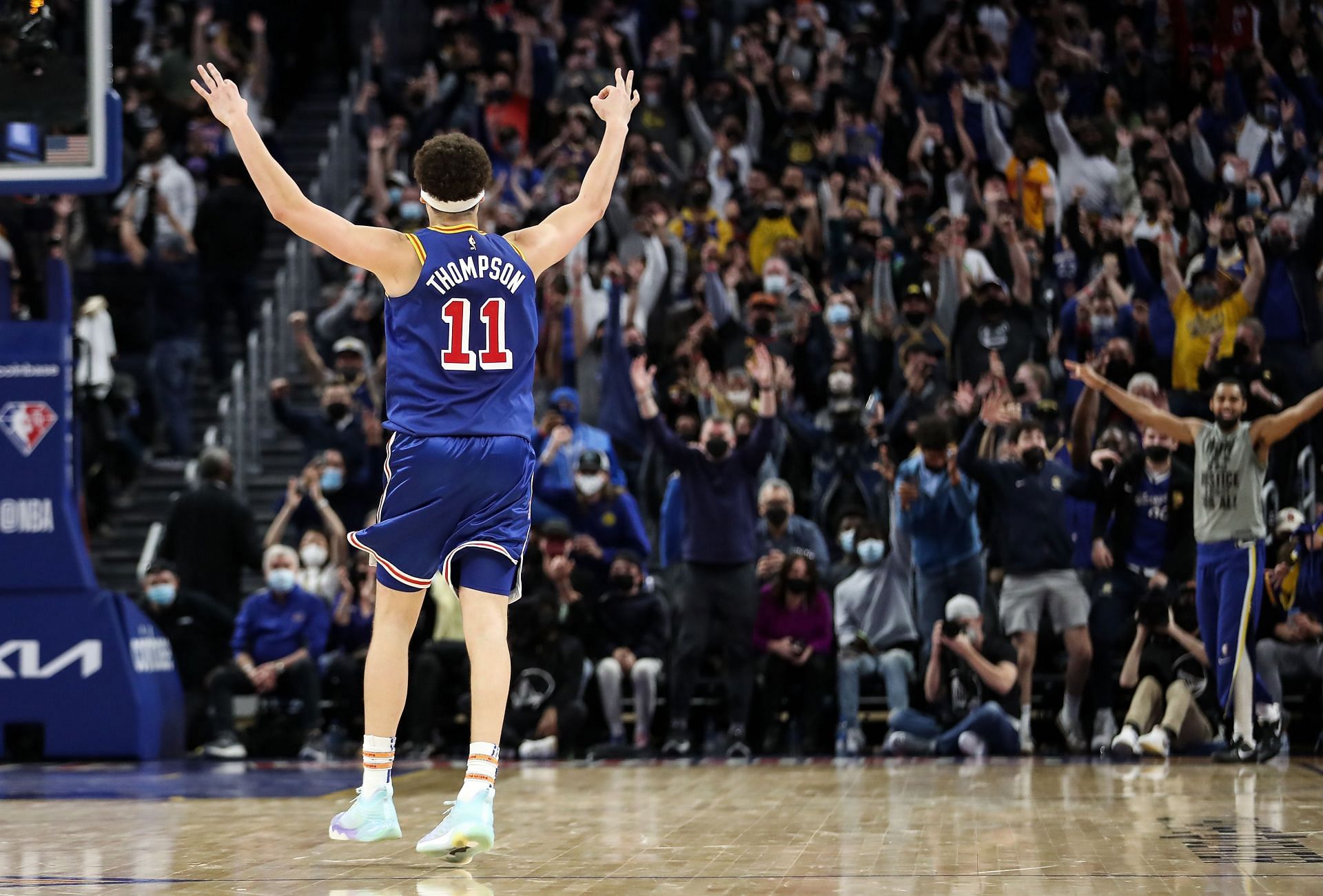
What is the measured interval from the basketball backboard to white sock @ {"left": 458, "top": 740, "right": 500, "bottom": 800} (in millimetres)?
5859

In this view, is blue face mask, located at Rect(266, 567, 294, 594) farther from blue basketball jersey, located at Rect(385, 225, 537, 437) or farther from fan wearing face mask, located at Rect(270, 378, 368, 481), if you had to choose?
blue basketball jersey, located at Rect(385, 225, 537, 437)

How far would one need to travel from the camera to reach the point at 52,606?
439 inches

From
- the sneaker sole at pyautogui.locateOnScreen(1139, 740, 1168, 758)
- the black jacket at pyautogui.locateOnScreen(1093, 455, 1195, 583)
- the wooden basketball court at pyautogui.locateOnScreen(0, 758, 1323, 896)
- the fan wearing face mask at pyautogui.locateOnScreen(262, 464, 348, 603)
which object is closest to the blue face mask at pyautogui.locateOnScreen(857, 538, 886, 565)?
the black jacket at pyautogui.locateOnScreen(1093, 455, 1195, 583)

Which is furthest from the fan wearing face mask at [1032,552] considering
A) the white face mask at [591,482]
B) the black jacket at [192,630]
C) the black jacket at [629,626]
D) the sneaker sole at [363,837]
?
the sneaker sole at [363,837]

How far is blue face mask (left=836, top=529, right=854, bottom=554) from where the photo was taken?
497 inches

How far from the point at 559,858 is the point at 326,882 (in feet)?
3.02

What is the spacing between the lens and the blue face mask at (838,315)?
46.7 ft

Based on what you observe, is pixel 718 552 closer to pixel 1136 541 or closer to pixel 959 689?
pixel 959 689

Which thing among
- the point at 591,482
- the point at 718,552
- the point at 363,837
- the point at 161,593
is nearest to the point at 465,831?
the point at 363,837

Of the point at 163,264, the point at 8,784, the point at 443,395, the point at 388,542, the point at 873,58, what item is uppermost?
the point at 873,58

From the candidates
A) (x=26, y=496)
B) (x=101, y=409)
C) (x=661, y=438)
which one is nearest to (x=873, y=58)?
(x=661, y=438)

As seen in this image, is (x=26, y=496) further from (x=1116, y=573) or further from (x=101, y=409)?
(x=1116, y=573)

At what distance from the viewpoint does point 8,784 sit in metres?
9.35

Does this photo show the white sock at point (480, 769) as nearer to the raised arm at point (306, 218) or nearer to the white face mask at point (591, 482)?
the raised arm at point (306, 218)
